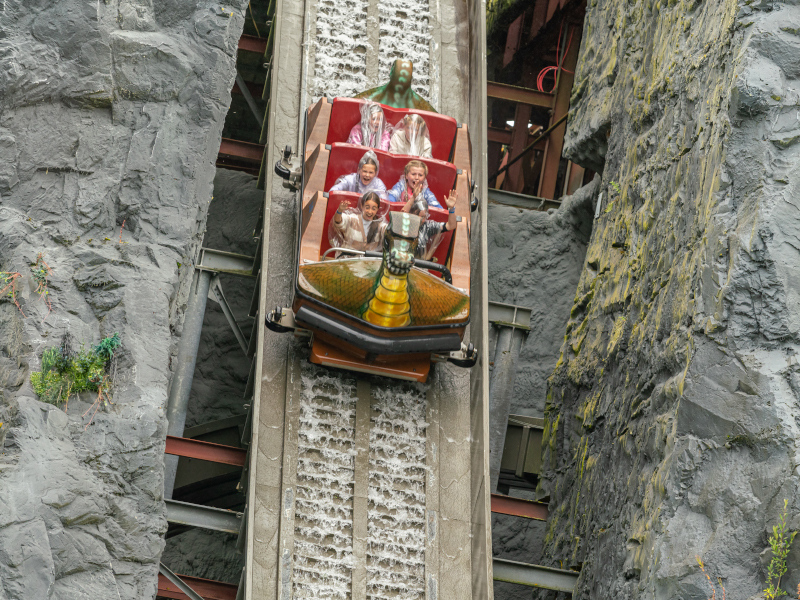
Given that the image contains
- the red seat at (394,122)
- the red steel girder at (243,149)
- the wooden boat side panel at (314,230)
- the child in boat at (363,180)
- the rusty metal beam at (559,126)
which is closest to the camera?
the wooden boat side panel at (314,230)

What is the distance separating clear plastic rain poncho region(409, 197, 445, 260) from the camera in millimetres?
8062

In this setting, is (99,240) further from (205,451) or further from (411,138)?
(411,138)

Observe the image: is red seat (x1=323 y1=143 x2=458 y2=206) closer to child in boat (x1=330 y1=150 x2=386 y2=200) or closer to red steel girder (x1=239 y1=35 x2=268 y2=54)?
child in boat (x1=330 y1=150 x2=386 y2=200)

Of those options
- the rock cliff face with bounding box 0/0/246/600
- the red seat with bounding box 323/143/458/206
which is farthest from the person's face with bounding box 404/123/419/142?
the rock cliff face with bounding box 0/0/246/600

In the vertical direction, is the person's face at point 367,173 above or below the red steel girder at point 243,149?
below

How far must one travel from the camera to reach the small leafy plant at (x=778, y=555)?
5797 mm

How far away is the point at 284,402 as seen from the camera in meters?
7.88

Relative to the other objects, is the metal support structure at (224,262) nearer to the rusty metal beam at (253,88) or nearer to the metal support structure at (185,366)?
the metal support structure at (185,366)

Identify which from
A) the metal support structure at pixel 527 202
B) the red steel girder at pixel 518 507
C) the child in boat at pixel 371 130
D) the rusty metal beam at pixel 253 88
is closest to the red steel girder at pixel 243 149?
the child in boat at pixel 371 130

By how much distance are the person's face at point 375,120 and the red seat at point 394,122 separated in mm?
96

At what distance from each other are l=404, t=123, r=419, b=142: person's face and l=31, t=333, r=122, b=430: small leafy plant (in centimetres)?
310

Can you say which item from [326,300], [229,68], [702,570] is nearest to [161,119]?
[229,68]

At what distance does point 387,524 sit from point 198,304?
295 centimetres

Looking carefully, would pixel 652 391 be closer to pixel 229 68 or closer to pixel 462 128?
pixel 462 128
